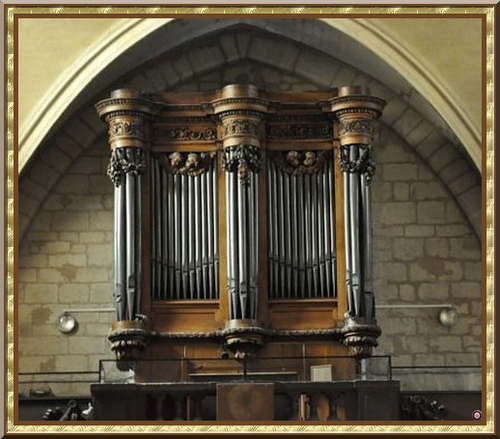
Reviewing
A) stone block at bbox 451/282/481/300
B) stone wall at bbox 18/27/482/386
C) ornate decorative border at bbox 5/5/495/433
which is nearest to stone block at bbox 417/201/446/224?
stone wall at bbox 18/27/482/386

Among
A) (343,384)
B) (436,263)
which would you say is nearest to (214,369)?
(343,384)

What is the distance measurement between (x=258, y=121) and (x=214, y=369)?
7.51 ft

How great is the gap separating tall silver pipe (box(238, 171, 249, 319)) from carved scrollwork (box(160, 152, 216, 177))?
17.4 inches

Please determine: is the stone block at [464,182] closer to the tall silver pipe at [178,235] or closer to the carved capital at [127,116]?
the tall silver pipe at [178,235]

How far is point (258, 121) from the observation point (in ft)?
69.9

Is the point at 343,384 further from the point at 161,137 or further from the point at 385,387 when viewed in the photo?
the point at 161,137

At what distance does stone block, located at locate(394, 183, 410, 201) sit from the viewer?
2270 centimetres

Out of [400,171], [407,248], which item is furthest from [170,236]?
[400,171]

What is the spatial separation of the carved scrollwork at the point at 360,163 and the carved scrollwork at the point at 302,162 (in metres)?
0.21

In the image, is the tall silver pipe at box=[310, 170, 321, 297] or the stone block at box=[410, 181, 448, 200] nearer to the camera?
the tall silver pipe at box=[310, 170, 321, 297]

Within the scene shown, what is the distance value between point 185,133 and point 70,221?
1.81 metres

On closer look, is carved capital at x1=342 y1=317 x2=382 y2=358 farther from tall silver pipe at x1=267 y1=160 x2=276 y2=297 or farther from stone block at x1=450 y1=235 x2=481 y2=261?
stone block at x1=450 y1=235 x2=481 y2=261

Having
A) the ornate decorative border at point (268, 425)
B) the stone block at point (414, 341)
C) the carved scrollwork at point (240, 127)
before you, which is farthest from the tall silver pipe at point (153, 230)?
the stone block at point (414, 341)

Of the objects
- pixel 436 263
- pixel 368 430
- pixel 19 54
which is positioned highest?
pixel 19 54
